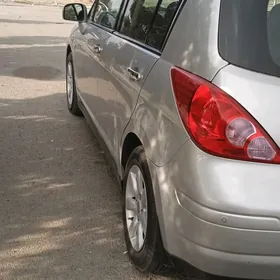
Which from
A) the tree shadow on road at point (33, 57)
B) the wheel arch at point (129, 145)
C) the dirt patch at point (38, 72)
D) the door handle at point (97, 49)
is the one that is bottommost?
the tree shadow on road at point (33, 57)

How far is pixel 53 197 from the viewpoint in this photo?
13.8ft

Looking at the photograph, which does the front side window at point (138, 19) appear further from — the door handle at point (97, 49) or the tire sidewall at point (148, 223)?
the tire sidewall at point (148, 223)

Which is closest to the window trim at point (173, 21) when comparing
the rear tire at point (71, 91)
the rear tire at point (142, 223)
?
the rear tire at point (142, 223)

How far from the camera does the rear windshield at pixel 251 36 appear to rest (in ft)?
7.63

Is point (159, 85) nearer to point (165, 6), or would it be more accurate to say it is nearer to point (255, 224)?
point (165, 6)

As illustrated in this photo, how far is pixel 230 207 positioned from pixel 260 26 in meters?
0.83

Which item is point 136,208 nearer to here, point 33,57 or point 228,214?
point 228,214

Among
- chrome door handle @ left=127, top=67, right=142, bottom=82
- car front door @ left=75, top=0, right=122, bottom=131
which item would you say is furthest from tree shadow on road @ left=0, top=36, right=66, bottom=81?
chrome door handle @ left=127, top=67, right=142, bottom=82

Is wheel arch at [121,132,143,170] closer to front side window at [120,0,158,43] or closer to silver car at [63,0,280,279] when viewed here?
silver car at [63,0,280,279]

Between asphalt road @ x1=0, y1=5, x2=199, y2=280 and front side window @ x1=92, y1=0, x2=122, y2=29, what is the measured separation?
1.31 m

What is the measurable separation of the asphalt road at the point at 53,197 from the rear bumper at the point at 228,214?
86 centimetres

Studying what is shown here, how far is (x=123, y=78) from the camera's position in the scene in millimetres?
3461

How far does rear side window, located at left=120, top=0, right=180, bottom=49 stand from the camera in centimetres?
298

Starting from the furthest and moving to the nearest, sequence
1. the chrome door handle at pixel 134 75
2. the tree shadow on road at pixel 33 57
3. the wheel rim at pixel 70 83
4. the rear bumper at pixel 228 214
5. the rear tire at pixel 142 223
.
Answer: the tree shadow on road at pixel 33 57, the wheel rim at pixel 70 83, the chrome door handle at pixel 134 75, the rear tire at pixel 142 223, the rear bumper at pixel 228 214
